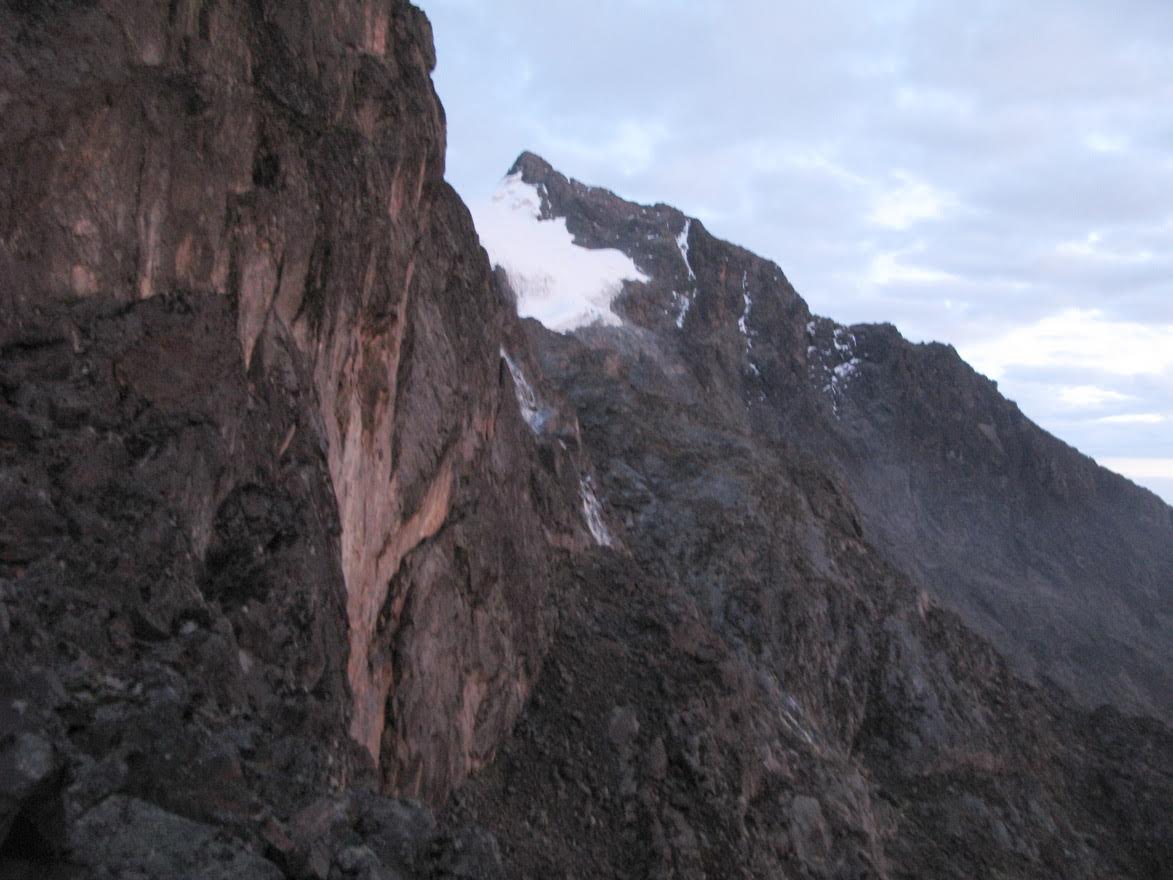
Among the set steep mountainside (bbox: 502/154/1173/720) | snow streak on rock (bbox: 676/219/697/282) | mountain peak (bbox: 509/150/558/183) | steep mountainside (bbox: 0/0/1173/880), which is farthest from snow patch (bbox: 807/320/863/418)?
steep mountainside (bbox: 0/0/1173/880)

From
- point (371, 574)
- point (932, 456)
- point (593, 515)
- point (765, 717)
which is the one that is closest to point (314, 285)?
point (371, 574)

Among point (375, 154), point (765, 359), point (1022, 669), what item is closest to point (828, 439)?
point (765, 359)

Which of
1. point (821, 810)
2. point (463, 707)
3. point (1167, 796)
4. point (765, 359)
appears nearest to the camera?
point (463, 707)

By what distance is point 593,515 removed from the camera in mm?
26578

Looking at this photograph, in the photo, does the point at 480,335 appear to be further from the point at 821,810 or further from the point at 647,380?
the point at 647,380

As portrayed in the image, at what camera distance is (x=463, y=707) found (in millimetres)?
15938

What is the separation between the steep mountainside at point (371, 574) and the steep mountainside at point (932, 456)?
2535 cm

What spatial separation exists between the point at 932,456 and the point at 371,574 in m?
71.8

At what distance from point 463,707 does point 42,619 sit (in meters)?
10.1

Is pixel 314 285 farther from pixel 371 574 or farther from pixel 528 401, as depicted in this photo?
pixel 528 401

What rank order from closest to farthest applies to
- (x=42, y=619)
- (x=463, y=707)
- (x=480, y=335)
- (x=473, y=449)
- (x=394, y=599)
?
(x=42, y=619) → (x=394, y=599) → (x=463, y=707) → (x=473, y=449) → (x=480, y=335)

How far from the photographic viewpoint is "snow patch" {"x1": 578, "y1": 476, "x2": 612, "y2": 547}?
25719 millimetres

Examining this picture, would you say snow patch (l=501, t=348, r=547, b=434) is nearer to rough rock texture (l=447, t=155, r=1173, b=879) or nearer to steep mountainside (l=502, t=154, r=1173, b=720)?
rough rock texture (l=447, t=155, r=1173, b=879)

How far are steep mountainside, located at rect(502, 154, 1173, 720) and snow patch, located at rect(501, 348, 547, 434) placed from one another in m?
28.8
